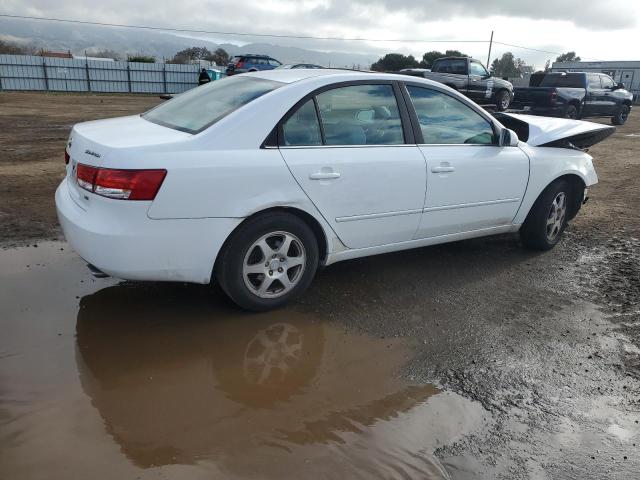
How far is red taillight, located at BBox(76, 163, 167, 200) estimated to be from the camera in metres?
3.21

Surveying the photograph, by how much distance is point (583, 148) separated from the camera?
19.5 ft

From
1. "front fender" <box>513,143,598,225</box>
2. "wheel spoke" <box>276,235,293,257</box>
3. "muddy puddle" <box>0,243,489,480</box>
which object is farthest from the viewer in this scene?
"front fender" <box>513,143,598,225</box>

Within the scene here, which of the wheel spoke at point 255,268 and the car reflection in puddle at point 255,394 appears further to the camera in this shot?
the wheel spoke at point 255,268

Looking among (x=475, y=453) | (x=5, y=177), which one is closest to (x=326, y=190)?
(x=475, y=453)

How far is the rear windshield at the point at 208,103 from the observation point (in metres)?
3.76

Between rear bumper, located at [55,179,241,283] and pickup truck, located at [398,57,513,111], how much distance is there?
55.0ft

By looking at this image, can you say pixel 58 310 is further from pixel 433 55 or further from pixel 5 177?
pixel 433 55

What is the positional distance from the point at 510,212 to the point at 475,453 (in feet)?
9.48

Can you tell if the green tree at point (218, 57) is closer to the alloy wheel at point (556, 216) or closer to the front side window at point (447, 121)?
the alloy wheel at point (556, 216)

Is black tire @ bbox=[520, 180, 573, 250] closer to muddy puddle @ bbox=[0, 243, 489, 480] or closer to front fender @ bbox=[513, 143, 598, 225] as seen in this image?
front fender @ bbox=[513, 143, 598, 225]

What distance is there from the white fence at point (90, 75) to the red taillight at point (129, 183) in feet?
95.7

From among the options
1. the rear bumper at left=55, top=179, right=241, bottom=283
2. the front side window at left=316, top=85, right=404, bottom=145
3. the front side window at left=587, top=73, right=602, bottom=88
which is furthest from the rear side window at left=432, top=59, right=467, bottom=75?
the rear bumper at left=55, top=179, right=241, bottom=283

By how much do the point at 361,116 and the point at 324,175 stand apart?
0.65m

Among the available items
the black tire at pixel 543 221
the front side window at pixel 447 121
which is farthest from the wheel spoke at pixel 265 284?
the black tire at pixel 543 221
